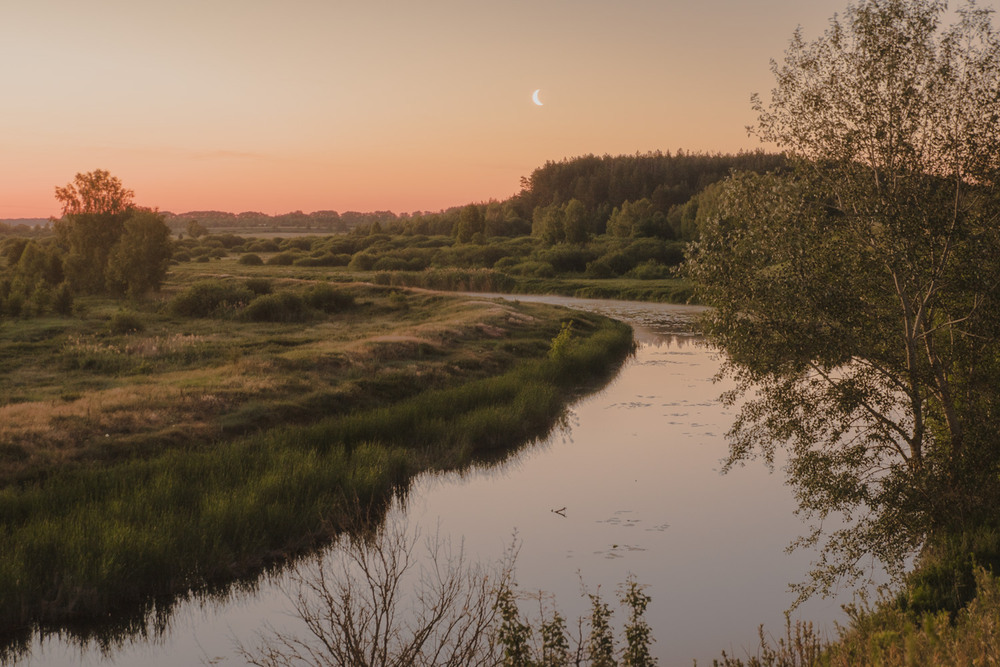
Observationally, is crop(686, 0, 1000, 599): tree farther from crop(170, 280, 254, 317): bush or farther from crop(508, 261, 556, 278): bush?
crop(508, 261, 556, 278): bush

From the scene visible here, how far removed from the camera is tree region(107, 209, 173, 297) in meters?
58.5

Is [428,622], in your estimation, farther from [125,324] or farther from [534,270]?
[534,270]

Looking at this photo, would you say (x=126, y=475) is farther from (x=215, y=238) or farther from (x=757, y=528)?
(x=215, y=238)

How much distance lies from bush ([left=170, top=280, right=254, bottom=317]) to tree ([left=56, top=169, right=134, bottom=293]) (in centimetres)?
1287

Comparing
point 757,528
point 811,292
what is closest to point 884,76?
point 811,292

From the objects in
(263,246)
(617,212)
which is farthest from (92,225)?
(617,212)

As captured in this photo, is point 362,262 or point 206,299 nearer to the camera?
point 206,299

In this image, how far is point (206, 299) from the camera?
172 feet

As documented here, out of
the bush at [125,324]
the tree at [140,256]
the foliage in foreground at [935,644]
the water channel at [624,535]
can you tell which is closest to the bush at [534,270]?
the tree at [140,256]

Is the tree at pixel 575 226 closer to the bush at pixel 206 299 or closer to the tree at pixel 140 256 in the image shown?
the tree at pixel 140 256

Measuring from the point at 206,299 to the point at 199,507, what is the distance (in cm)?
3745

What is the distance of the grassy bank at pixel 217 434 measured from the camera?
51.2 feet

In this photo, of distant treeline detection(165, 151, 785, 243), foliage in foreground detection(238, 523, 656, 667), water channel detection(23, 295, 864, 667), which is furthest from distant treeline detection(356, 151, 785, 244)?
foliage in foreground detection(238, 523, 656, 667)

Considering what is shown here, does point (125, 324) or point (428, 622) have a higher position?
point (125, 324)
